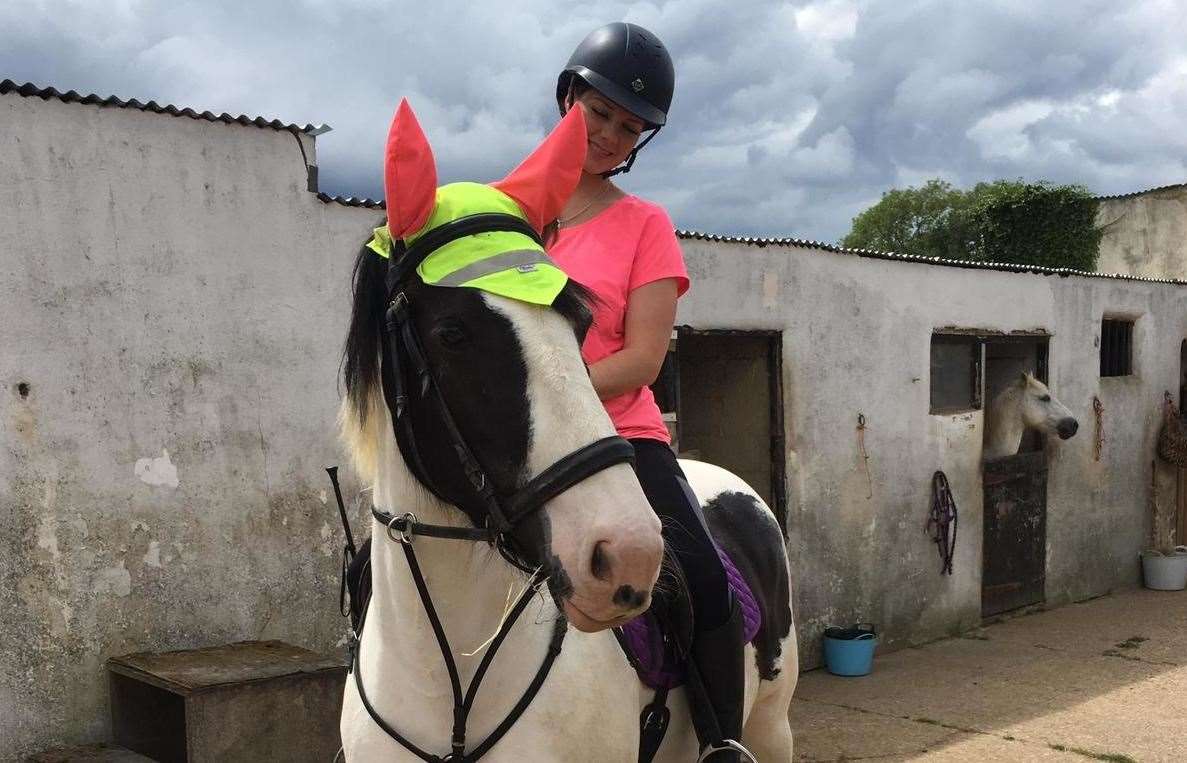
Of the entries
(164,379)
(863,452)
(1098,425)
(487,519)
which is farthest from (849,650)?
(487,519)

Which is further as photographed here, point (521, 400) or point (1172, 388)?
point (1172, 388)

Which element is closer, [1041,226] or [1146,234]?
[1146,234]

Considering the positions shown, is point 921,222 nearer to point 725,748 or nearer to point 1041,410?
point 1041,410

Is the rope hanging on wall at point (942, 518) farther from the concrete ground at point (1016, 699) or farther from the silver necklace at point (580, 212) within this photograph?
the silver necklace at point (580, 212)

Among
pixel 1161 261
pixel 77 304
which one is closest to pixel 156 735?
pixel 77 304

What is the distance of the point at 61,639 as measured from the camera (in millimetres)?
4285

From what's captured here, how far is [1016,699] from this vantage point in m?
6.85

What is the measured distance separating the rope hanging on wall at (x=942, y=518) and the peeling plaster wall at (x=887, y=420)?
80 mm

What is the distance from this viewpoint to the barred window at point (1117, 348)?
1121 centimetres

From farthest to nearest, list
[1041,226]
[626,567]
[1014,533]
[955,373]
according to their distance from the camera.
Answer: [1041,226]
[1014,533]
[955,373]
[626,567]

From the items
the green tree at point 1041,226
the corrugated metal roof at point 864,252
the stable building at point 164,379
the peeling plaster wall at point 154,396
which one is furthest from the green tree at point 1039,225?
the peeling plaster wall at point 154,396

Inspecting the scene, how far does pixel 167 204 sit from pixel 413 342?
11.5 feet

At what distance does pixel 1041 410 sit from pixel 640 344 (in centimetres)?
829

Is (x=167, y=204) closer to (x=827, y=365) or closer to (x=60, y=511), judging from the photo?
(x=60, y=511)
